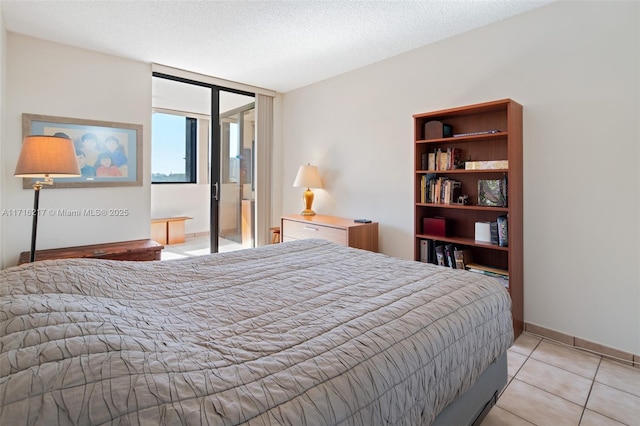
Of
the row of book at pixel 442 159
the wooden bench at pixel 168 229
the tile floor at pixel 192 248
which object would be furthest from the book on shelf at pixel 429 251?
the wooden bench at pixel 168 229

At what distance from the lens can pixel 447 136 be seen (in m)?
2.97

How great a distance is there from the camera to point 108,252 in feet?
9.86

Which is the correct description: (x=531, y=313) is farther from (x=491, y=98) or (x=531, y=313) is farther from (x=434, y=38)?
(x=434, y=38)

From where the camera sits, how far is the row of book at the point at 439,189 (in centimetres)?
287

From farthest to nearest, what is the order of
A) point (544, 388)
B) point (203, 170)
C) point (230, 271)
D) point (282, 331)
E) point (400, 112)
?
point (203, 170) → point (400, 112) → point (544, 388) → point (230, 271) → point (282, 331)

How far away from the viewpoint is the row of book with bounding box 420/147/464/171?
2836 mm

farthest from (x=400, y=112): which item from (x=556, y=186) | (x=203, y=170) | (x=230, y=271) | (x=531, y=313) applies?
(x=203, y=170)

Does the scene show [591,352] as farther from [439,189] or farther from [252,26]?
[252,26]

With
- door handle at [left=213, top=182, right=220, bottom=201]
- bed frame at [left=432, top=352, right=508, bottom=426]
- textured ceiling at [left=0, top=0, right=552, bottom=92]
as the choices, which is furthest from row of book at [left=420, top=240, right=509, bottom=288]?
door handle at [left=213, top=182, right=220, bottom=201]

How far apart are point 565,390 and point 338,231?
2.10 m

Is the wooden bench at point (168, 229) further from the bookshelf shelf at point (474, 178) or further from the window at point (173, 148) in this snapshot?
the bookshelf shelf at point (474, 178)

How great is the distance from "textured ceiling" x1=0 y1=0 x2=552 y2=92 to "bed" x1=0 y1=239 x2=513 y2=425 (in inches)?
79.5

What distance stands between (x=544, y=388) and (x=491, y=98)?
7.12ft

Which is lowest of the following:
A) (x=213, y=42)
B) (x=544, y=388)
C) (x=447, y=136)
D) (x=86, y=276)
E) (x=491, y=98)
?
(x=544, y=388)
